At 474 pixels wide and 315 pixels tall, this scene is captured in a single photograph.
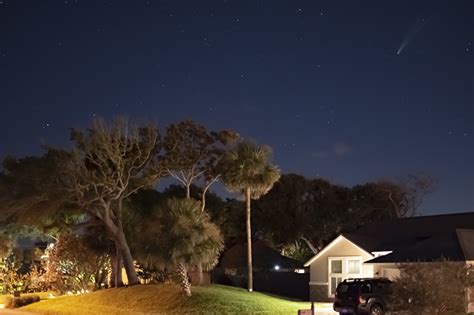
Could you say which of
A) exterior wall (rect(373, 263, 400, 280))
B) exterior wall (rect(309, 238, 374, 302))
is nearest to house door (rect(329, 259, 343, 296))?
exterior wall (rect(309, 238, 374, 302))

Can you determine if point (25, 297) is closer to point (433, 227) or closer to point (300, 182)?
point (433, 227)

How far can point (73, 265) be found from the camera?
144ft

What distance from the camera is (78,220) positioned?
47.6 metres

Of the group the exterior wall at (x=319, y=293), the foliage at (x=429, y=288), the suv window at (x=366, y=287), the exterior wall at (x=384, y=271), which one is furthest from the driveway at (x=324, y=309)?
the foliage at (x=429, y=288)

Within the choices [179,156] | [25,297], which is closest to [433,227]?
[179,156]

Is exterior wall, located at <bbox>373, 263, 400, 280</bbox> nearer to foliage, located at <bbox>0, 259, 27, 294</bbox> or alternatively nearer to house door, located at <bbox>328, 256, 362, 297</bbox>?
A: house door, located at <bbox>328, 256, 362, 297</bbox>

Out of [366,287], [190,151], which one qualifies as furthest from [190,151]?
[366,287]

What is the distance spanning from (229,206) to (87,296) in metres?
25.5

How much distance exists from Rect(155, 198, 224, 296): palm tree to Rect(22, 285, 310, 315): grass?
1078 mm

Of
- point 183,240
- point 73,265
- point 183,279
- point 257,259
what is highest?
point 183,240

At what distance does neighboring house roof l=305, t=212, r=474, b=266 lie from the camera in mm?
31406

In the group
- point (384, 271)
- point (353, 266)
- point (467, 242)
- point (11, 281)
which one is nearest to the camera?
point (467, 242)

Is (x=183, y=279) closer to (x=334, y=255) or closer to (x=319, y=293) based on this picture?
(x=319, y=293)

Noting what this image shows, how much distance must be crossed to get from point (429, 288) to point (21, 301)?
24071 mm
